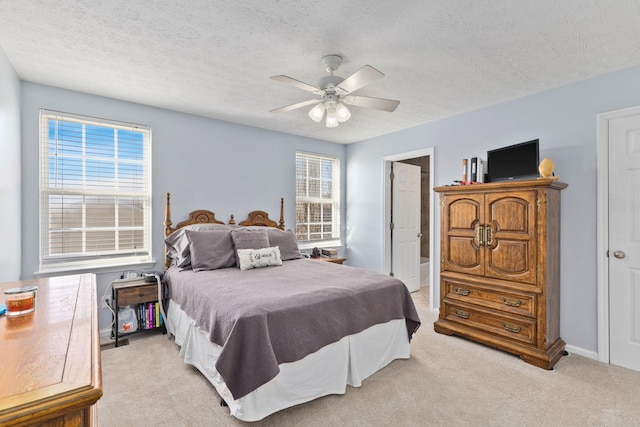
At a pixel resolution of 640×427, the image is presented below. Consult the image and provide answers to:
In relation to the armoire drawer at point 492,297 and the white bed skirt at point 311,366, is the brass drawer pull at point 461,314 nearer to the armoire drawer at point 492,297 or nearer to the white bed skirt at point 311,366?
the armoire drawer at point 492,297

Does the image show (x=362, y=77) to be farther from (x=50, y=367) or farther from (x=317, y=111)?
(x=50, y=367)

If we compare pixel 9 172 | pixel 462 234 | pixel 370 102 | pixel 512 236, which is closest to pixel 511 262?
pixel 512 236

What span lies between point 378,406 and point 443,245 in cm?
192

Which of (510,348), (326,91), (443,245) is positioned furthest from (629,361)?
(326,91)

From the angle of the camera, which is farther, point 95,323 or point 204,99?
point 204,99

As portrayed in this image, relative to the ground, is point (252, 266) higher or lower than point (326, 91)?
lower

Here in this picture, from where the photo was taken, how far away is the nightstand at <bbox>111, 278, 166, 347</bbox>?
3.04 meters

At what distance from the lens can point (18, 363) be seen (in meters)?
0.89

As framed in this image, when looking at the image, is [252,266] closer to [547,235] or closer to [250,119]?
[250,119]

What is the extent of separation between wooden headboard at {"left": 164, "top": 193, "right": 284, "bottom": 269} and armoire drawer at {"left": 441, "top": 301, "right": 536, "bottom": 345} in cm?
250

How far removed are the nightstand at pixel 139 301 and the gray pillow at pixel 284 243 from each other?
1.33m

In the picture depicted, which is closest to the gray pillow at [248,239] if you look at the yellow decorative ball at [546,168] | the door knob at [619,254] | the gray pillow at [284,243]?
the gray pillow at [284,243]

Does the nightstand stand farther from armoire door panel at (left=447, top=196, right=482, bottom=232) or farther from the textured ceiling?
armoire door panel at (left=447, top=196, right=482, bottom=232)

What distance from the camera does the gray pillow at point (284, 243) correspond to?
3.80 m
